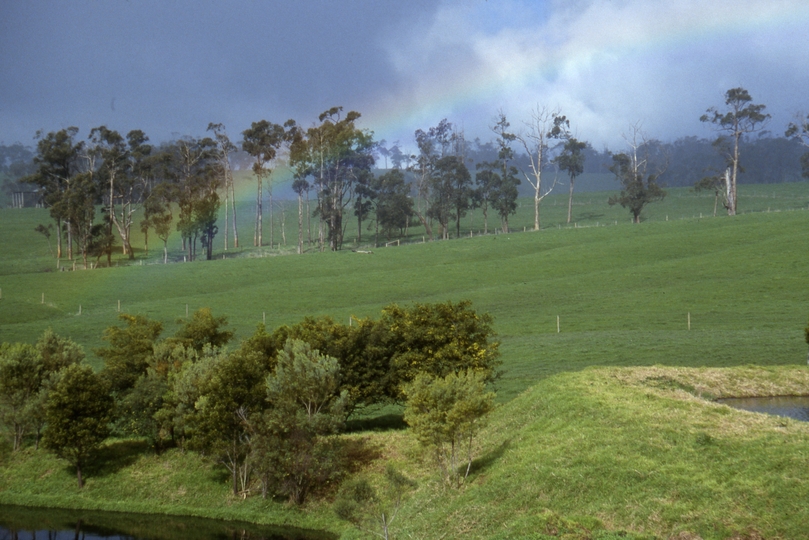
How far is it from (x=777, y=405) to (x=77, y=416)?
104 ft

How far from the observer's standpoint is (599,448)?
21.9 meters

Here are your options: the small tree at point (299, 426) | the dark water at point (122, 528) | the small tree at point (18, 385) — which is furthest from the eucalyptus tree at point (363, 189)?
the dark water at point (122, 528)

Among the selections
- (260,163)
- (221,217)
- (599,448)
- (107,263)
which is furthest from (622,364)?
(221,217)

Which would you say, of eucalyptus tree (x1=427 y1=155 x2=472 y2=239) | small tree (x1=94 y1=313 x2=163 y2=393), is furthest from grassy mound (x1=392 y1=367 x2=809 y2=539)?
eucalyptus tree (x1=427 y1=155 x2=472 y2=239)

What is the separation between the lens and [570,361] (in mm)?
41062

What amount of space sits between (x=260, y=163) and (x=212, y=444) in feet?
295

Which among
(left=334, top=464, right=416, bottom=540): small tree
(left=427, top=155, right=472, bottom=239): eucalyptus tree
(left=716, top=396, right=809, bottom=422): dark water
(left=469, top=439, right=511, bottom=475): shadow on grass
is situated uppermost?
(left=427, top=155, right=472, bottom=239): eucalyptus tree

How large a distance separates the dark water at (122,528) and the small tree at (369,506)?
402 cm

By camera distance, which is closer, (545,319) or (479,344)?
(479,344)

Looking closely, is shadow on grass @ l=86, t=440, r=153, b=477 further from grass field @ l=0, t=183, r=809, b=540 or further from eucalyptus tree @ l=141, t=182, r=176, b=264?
eucalyptus tree @ l=141, t=182, r=176, b=264

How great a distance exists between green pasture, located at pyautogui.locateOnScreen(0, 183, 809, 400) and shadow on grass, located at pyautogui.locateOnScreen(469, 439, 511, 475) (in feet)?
28.4

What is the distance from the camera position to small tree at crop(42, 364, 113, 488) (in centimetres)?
3306

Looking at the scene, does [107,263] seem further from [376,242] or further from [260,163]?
[376,242]

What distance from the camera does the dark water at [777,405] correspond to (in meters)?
27.2
